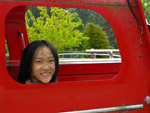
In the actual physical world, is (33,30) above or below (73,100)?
above

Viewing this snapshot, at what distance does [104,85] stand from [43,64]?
486 millimetres

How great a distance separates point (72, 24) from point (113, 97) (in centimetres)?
678

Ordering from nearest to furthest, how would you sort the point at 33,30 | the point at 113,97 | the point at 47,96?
the point at 47,96 → the point at 113,97 → the point at 33,30

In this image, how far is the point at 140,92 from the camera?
5.53 feet

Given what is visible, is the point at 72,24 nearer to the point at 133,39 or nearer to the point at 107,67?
the point at 107,67

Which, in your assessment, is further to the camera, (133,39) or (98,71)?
(98,71)

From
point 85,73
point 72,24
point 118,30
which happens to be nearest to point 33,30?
point 72,24

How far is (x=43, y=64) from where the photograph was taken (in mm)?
1636

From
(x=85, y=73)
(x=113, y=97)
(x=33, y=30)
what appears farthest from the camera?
(x=33, y=30)

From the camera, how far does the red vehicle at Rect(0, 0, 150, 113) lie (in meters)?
1.40

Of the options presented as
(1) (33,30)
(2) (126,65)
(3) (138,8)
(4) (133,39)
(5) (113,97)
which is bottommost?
(5) (113,97)

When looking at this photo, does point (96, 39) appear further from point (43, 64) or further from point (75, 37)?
point (43, 64)

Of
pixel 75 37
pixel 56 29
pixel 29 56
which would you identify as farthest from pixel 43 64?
pixel 75 37

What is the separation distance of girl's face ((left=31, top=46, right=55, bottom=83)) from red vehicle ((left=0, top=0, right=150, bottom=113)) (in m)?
0.19
